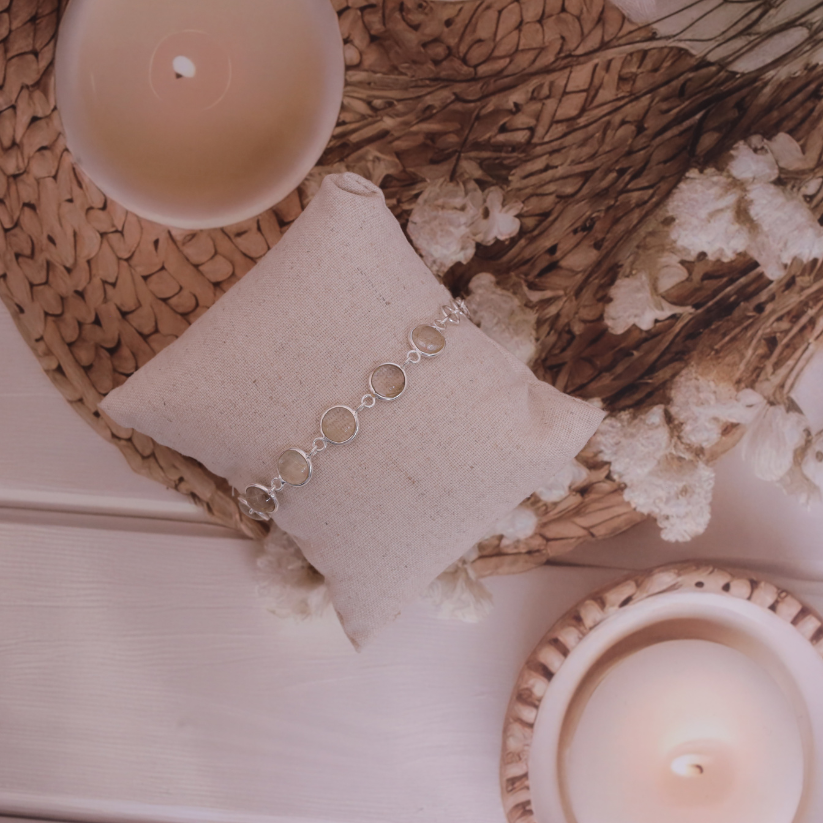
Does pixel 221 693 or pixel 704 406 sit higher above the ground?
pixel 704 406

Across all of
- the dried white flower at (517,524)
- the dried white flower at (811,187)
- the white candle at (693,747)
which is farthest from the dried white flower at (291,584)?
the dried white flower at (811,187)

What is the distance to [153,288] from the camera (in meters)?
0.64

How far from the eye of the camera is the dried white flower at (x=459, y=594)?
2.13 feet

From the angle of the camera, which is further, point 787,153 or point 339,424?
point 787,153

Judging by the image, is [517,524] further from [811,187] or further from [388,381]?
[811,187]

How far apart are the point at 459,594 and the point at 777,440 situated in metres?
0.33

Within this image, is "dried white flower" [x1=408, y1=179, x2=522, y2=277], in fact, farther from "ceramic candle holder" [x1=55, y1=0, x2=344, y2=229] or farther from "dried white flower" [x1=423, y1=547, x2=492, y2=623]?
"dried white flower" [x1=423, y1=547, x2=492, y2=623]

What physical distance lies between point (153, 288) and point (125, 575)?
0.99ft

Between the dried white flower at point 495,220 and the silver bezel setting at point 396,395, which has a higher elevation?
the dried white flower at point 495,220

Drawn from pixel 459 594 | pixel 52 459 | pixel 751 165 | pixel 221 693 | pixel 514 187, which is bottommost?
pixel 221 693

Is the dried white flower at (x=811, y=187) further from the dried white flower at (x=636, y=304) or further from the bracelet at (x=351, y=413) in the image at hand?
the bracelet at (x=351, y=413)

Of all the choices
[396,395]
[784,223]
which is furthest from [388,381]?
[784,223]

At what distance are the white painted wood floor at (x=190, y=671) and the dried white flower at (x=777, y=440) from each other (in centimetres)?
25

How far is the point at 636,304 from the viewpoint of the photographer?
24.3 inches
